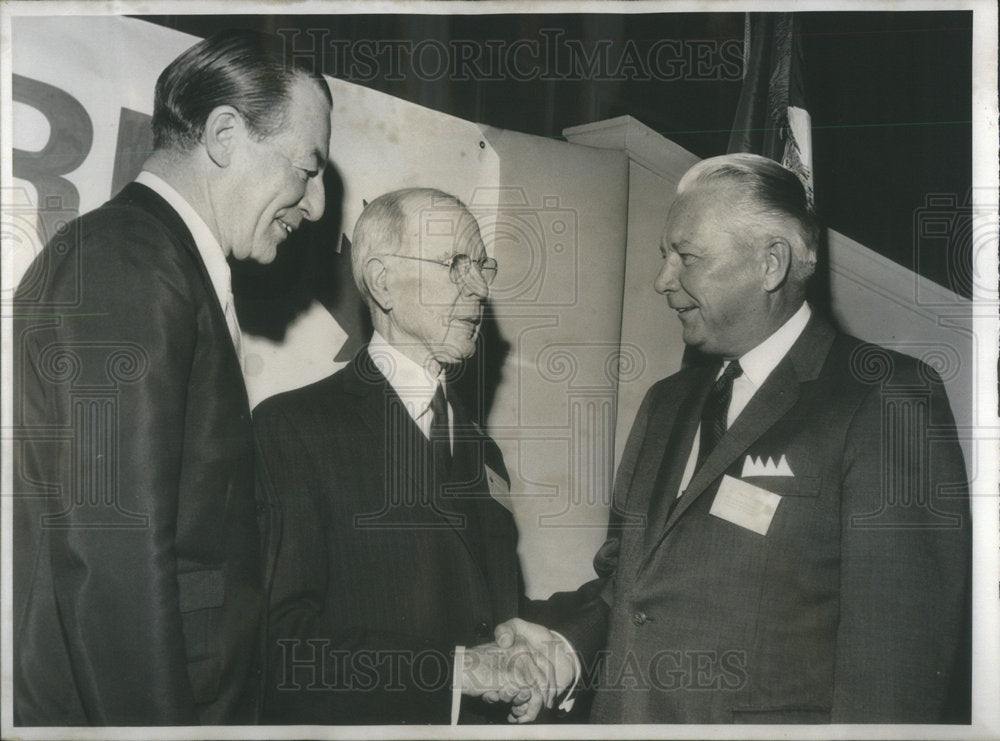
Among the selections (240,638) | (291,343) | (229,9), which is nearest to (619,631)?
(240,638)

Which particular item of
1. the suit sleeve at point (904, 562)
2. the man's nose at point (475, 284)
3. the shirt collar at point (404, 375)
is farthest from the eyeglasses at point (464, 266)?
the suit sleeve at point (904, 562)

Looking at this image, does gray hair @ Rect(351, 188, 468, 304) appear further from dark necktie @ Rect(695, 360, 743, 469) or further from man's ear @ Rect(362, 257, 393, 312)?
dark necktie @ Rect(695, 360, 743, 469)

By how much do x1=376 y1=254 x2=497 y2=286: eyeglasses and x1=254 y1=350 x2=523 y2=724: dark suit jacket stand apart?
35 cm

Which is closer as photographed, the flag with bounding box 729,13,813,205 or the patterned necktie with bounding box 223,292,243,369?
the patterned necktie with bounding box 223,292,243,369

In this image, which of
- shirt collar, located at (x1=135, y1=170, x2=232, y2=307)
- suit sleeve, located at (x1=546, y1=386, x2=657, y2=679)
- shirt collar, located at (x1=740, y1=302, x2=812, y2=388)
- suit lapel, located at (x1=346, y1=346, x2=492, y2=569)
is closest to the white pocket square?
shirt collar, located at (x1=740, y1=302, x2=812, y2=388)

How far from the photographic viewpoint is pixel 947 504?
10.2ft

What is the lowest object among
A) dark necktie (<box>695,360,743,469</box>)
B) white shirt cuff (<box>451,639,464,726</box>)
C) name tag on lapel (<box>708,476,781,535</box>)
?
white shirt cuff (<box>451,639,464,726</box>)

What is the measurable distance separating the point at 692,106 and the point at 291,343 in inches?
57.2

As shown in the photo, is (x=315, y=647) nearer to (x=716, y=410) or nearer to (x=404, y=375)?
(x=404, y=375)

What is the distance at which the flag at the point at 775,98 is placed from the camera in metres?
3.14

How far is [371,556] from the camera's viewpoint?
299cm

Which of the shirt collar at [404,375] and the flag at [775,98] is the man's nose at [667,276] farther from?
the shirt collar at [404,375]

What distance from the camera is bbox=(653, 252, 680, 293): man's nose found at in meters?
3.09

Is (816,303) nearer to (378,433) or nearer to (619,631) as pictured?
(619,631)
